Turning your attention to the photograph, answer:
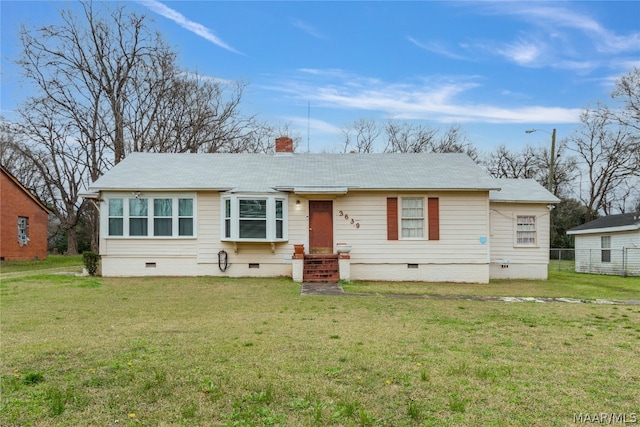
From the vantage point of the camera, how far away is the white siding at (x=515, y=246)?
55.6ft

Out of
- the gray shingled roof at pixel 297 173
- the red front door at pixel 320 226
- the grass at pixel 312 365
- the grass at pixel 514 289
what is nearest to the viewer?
the grass at pixel 312 365

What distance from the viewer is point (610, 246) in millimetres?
21875

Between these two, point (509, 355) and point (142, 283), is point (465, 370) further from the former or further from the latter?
point (142, 283)

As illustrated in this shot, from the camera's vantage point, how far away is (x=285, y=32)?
15.3 m

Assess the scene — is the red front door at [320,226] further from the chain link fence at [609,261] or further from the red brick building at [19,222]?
the red brick building at [19,222]

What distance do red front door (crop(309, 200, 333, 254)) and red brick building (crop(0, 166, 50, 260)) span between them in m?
18.1

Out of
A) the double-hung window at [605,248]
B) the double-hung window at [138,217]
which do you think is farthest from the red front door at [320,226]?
the double-hung window at [605,248]

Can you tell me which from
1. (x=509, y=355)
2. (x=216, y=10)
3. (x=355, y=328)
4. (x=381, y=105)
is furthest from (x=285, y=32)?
(x=381, y=105)

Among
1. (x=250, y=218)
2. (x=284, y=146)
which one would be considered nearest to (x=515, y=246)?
(x=250, y=218)

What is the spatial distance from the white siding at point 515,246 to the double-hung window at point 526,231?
13cm

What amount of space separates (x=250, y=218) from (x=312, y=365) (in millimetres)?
10684

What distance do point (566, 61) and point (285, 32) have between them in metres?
12.5

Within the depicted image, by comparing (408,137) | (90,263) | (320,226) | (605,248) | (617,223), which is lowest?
(90,263)

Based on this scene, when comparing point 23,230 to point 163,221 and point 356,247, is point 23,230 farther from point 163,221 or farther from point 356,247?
point 356,247
